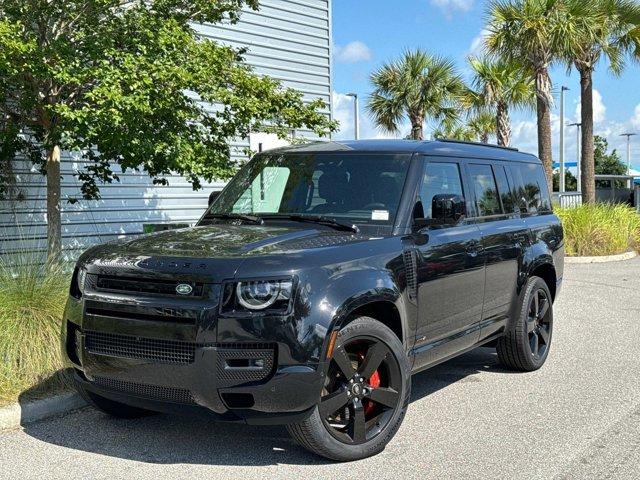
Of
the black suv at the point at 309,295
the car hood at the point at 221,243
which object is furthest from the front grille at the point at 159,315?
the car hood at the point at 221,243

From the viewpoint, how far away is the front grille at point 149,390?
4164 mm

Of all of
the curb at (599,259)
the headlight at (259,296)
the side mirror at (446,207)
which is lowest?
the curb at (599,259)

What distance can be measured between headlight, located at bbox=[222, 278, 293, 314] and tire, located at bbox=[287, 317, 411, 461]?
1.41 feet

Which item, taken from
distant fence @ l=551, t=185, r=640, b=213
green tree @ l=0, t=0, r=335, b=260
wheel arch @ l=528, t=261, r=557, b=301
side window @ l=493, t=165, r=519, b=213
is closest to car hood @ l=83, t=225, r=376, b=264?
side window @ l=493, t=165, r=519, b=213

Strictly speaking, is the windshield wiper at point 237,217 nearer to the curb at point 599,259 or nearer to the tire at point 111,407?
the tire at point 111,407

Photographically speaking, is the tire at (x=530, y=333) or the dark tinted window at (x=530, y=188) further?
the dark tinted window at (x=530, y=188)

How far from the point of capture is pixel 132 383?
434 cm

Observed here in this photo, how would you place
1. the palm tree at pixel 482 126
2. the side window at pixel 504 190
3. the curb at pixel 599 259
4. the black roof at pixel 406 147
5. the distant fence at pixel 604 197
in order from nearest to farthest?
the black roof at pixel 406 147
the side window at pixel 504 190
the curb at pixel 599 259
the distant fence at pixel 604 197
the palm tree at pixel 482 126

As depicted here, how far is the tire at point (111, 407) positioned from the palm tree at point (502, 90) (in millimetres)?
21791

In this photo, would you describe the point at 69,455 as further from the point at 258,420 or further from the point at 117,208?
the point at 117,208

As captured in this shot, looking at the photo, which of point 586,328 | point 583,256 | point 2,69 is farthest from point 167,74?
point 583,256

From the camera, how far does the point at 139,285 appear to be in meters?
4.32

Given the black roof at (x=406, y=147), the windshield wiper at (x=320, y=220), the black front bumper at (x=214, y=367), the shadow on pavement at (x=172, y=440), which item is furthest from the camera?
the black roof at (x=406, y=147)

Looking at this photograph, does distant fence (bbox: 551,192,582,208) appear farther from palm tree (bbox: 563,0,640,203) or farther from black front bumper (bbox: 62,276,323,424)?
black front bumper (bbox: 62,276,323,424)
